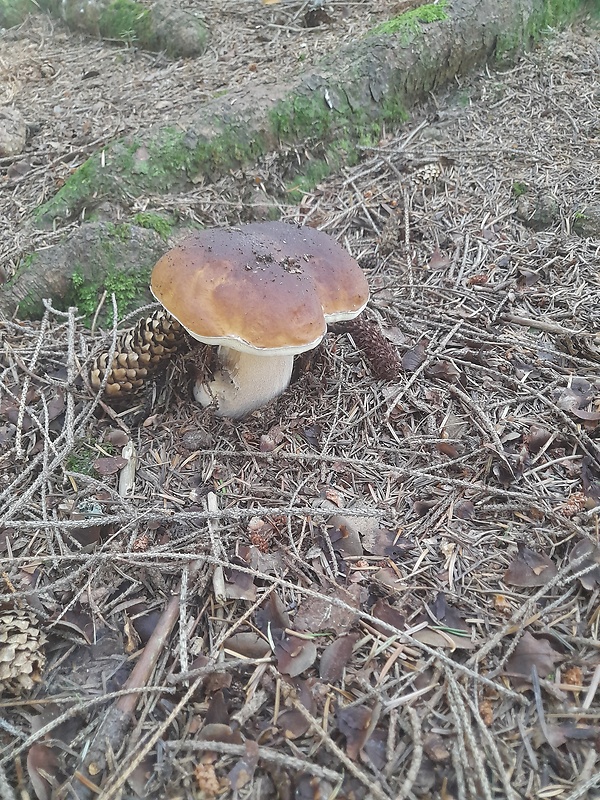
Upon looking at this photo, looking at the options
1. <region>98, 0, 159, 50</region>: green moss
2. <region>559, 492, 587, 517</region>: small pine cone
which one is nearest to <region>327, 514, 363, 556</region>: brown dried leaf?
<region>559, 492, 587, 517</region>: small pine cone

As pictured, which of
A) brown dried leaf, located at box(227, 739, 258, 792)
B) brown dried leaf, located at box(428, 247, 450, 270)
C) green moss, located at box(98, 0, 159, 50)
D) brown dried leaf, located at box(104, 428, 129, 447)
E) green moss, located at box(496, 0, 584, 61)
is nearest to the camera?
brown dried leaf, located at box(227, 739, 258, 792)

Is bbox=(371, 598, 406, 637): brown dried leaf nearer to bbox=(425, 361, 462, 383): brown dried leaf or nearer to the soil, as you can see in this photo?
the soil

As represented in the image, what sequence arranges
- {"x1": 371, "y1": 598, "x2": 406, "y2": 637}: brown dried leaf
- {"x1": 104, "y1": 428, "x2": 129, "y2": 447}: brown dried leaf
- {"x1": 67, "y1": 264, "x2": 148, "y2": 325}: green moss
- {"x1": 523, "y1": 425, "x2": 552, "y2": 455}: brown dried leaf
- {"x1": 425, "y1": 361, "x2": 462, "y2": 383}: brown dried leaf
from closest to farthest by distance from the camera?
1. {"x1": 371, "y1": 598, "x2": 406, "y2": 637}: brown dried leaf
2. {"x1": 523, "y1": 425, "x2": 552, "y2": 455}: brown dried leaf
3. {"x1": 104, "y1": 428, "x2": 129, "y2": 447}: brown dried leaf
4. {"x1": 425, "y1": 361, "x2": 462, "y2": 383}: brown dried leaf
5. {"x1": 67, "y1": 264, "x2": 148, "y2": 325}: green moss

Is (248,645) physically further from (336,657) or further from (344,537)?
(344,537)

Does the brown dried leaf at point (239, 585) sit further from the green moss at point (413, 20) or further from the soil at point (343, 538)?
the green moss at point (413, 20)

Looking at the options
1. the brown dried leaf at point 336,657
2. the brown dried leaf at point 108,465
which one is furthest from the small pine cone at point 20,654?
the brown dried leaf at point 336,657

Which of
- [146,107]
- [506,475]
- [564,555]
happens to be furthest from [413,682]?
[146,107]

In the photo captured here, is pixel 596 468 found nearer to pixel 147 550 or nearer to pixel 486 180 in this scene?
pixel 147 550
